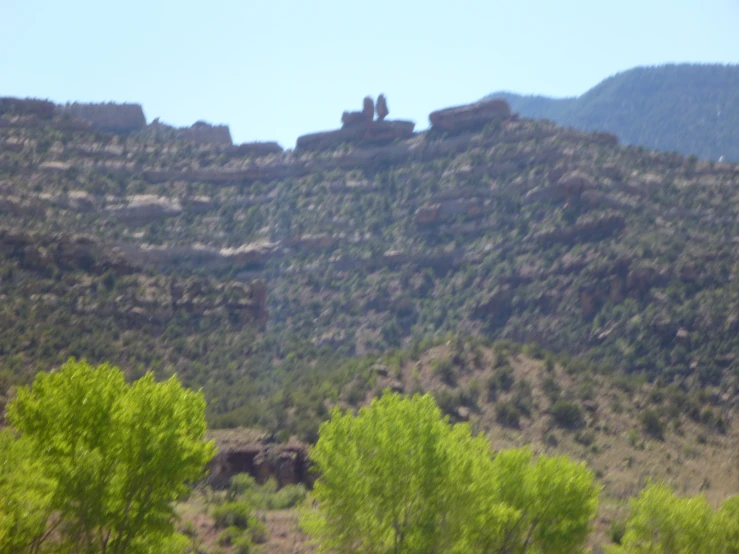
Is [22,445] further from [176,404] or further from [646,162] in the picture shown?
[646,162]

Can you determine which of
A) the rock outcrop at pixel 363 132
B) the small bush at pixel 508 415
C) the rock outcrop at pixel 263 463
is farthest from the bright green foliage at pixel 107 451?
the rock outcrop at pixel 363 132

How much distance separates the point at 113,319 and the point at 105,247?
31.0 ft

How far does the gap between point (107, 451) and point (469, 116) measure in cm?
8774

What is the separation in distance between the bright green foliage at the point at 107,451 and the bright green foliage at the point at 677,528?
1397cm

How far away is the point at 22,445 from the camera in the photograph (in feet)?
57.5

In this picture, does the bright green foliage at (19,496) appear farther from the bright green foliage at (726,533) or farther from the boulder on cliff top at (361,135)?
the boulder on cliff top at (361,135)

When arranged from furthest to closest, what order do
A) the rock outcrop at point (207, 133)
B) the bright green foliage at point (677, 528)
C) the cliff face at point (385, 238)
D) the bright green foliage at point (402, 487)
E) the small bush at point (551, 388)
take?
the rock outcrop at point (207, 133)
the cliff face at point (385, 238)
the small bush at point (551, 388)
the bright green foliage at point (677, 528)
the bright green foliage at point (402, 487)

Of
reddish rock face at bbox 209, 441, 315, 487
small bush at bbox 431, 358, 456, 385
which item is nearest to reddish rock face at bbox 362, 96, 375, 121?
small bush at bbox 431, 358, 456, 385

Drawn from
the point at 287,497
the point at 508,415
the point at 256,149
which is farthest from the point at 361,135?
the point at 287,497

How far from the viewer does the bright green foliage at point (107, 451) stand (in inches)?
698

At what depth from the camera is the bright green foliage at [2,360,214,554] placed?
1773 cm

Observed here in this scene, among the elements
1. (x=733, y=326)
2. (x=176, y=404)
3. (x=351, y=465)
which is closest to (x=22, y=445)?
(x=176, y=404)

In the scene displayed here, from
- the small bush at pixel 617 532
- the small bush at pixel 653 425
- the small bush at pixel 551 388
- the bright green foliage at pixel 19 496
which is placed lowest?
the small bush at pixel 653 425

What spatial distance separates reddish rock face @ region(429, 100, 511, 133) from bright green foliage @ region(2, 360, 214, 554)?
85243 millimetres
